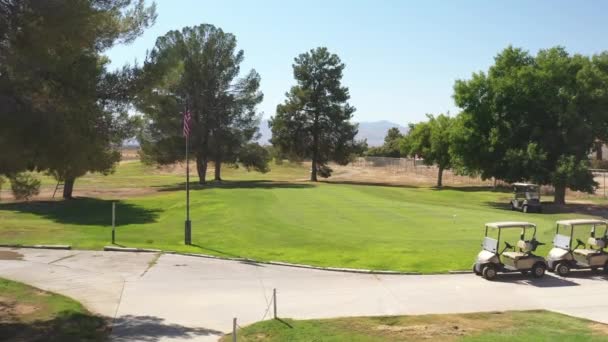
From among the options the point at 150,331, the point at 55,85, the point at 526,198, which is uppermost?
the point at 55,85

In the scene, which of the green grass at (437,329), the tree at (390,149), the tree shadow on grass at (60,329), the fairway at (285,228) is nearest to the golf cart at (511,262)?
the fairway at (285,228)

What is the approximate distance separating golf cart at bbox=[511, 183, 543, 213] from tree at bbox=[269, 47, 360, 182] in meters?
33.9

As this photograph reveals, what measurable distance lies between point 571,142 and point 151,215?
3200 cm

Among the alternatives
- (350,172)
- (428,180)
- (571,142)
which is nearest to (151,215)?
(571,142)

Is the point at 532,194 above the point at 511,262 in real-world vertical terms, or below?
above

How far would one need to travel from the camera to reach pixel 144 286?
18.1m

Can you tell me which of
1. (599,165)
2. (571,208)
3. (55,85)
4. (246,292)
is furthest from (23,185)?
(599,165)

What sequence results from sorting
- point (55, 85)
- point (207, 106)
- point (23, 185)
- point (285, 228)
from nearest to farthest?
point (55, 85) → point (23, 185) → point (285, 228) → point (207, 106)

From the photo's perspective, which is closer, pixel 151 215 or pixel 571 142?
pixel 151 215

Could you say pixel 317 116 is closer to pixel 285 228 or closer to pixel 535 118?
pixel 535 118

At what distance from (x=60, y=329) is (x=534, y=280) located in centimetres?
1355

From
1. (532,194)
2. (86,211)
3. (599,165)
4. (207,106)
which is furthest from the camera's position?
(599,165)

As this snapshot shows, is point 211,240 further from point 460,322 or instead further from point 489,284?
point 460,322

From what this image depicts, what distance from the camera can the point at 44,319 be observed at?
48.3 ft
